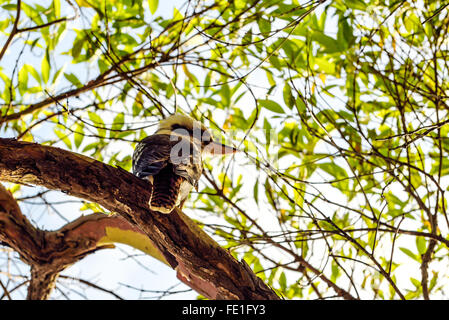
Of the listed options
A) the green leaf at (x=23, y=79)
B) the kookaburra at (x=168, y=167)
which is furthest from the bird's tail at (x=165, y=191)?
the green leaf at (x=23, y=79)

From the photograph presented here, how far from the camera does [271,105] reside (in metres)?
2.05

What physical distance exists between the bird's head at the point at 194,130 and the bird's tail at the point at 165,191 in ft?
1.68

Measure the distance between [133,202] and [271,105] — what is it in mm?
895

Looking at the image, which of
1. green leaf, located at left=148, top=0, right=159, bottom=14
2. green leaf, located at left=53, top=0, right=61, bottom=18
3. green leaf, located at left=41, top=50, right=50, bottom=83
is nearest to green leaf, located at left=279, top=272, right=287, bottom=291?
green leaf, located at left=148, top=0, right=159, bottom=14

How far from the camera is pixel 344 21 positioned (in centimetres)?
198

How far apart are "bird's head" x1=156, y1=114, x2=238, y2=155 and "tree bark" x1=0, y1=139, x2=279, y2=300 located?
0.61m

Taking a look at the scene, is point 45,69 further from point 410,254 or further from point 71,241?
point 410,254

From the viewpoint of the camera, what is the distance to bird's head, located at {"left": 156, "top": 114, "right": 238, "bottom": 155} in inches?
80.9

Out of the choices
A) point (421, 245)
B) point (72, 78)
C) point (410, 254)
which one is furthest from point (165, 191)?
point (410, 254)

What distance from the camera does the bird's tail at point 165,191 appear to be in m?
1.37

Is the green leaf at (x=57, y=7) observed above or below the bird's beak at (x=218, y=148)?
above

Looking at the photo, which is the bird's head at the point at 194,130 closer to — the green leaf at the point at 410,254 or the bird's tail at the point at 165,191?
the bird's tail at the point at 165,191
